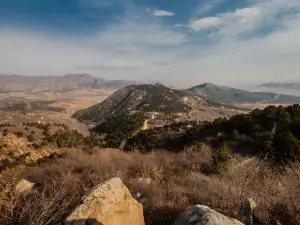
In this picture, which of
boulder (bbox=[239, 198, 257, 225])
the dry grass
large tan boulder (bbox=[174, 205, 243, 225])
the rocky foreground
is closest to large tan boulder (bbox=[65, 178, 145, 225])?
the rocky foreground

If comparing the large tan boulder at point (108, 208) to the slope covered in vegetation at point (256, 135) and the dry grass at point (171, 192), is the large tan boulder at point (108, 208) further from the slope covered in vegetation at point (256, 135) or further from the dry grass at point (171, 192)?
the slope covered in vegetation at point (256, 135)

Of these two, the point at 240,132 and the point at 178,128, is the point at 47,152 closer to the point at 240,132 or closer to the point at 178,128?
the point at 240,132

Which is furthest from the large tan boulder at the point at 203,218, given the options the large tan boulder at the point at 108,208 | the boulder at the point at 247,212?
the boulder at the point at 247,212

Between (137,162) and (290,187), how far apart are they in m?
24.0

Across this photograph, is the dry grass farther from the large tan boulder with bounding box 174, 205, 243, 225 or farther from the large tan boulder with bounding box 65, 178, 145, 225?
the large tan boulder with bounding box 174, 205, 243, 225

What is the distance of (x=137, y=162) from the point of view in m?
40.2

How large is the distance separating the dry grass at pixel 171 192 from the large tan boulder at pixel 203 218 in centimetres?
645

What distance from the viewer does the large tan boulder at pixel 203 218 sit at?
9644 mm

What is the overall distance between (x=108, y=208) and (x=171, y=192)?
11229 millimetres

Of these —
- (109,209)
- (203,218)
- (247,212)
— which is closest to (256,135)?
(247,212)

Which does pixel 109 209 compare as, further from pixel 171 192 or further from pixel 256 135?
pixel 256 135

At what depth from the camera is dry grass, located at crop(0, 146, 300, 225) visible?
56.4ft

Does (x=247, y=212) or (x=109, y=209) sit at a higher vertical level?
(x=109, y=209)

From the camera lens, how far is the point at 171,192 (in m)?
24.8
